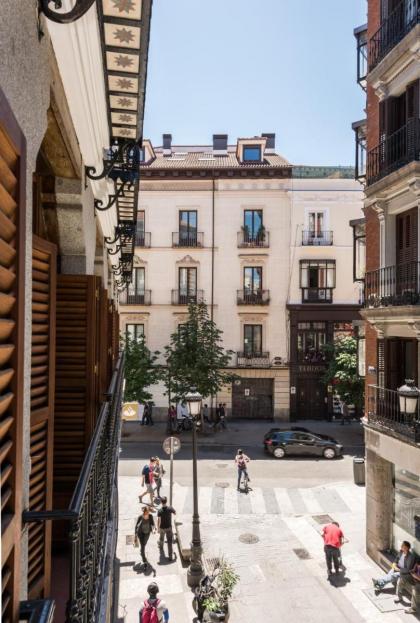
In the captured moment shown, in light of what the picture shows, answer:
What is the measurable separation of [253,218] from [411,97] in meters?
18.2

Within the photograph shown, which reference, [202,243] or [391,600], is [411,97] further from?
[202,243]

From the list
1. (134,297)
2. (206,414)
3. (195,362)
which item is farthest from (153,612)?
(134,297)

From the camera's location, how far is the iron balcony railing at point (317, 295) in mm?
28828

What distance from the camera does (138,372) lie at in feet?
81.5

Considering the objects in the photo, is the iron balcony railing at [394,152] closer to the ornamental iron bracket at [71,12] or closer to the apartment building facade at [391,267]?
the apartment building facade at [391,267]

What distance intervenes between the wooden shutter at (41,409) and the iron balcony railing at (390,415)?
905 centimetres

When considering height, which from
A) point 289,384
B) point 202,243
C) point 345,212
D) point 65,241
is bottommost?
point 289,384

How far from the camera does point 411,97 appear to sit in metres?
11.3

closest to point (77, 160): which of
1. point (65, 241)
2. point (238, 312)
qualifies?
point (65, 241)

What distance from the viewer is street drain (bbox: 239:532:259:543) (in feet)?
44.3

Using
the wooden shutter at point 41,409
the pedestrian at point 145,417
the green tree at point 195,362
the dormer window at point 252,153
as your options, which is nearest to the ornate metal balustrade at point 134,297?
the green tree at point 195,362

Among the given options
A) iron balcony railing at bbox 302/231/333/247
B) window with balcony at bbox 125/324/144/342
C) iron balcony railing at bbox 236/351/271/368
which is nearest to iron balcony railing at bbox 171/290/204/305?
window with balcony at bbox 125/324/144/342

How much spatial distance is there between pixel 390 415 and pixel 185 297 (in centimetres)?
1879

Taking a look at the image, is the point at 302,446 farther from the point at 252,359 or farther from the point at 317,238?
the point at 317,238
